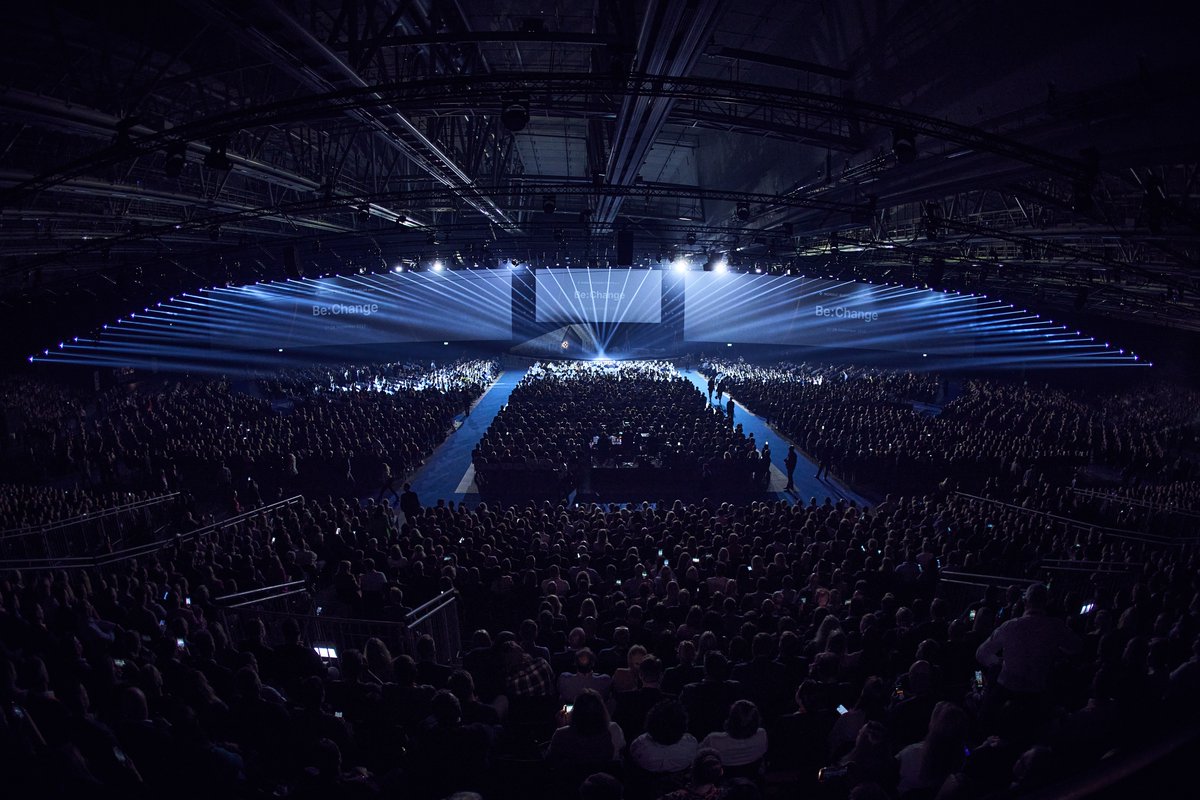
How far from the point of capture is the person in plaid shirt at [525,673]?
15.3 ft

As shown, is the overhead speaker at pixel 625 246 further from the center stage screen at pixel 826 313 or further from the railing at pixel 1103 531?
the center stage screen at pixel 826 313

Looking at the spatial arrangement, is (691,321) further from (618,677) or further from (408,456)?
(618,677)

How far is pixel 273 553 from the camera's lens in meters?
8.57

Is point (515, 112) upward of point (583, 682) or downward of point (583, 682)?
upward

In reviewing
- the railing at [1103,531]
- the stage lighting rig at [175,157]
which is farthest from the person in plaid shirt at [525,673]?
the railing at [1103,531]

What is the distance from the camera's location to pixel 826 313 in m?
35.4

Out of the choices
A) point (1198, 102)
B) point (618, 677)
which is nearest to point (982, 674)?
point (618, 677)

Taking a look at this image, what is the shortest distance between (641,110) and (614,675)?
7.56m

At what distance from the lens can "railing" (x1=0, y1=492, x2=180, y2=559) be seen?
10.1 metres

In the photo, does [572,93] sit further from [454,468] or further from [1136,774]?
[454,468]

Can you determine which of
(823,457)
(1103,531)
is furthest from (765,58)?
(823,457)

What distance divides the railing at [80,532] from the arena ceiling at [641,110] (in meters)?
6.02

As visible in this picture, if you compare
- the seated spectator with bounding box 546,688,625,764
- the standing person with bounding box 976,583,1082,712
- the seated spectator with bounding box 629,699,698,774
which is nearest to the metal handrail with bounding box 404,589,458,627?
the seated spectator with bounding box 546,688,625,764

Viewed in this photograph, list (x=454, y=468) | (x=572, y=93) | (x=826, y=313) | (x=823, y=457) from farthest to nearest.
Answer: (x=826, y=313), (x=454, y=468), (x=823, y=457), (x=572, y=93)
